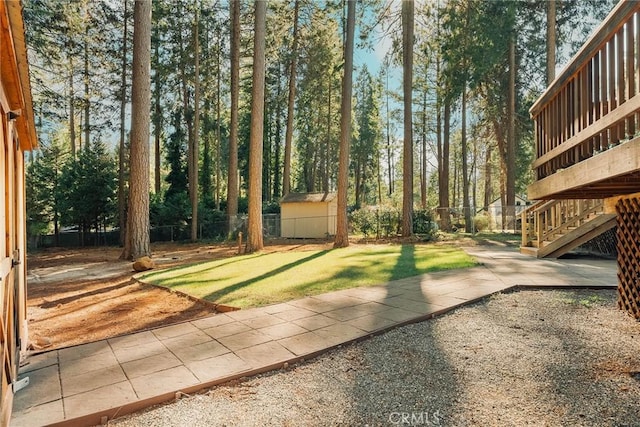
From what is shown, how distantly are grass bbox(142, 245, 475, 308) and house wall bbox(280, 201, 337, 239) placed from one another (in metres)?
10.9

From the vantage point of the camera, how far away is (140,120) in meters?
10.0

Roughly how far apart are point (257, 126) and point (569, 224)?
854 centimetres

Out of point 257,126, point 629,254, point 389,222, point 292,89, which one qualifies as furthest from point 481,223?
point 629,254

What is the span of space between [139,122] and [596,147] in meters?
10.2

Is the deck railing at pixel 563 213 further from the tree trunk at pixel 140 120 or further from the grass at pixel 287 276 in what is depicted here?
the tree trunk at pixel 140 120

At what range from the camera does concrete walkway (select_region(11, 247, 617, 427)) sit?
243 cm

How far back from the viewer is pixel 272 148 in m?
34.3

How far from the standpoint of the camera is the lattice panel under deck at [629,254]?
407 cm

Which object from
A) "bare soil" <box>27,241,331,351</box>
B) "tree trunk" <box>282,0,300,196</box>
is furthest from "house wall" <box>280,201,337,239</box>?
"bare soil" <box>27,241,331,351</box>

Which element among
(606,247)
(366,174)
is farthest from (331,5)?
(366,174)

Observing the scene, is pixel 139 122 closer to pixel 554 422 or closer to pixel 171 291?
pixel 171 291

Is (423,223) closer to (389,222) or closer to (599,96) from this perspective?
(389,222)

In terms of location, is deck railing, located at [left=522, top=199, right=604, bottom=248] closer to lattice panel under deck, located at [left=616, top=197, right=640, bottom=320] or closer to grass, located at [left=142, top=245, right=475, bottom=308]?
grass, located at [left=142, top=245, right=475, bottom=308]

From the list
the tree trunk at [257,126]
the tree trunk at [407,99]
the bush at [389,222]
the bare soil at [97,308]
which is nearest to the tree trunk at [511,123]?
the tree trunk at [407,99]
